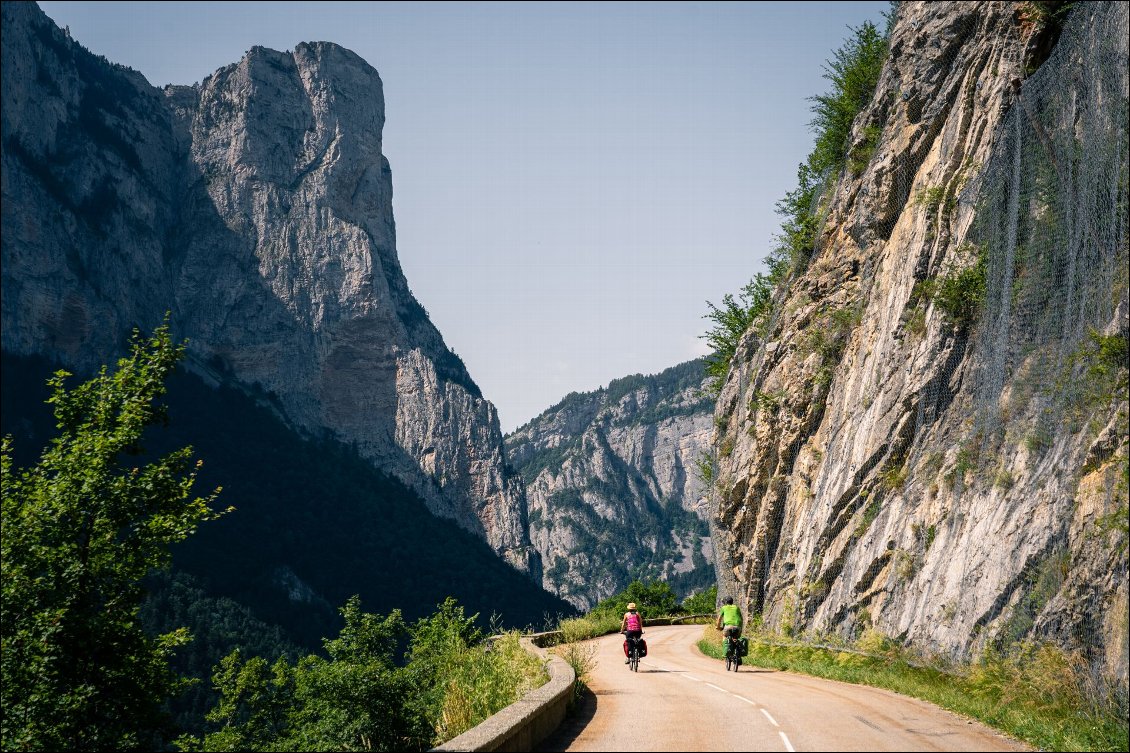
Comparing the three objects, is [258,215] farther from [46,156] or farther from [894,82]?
[894,82]

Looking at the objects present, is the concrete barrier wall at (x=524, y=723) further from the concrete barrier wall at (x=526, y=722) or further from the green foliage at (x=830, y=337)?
the green foliage at (x=830, y=337)

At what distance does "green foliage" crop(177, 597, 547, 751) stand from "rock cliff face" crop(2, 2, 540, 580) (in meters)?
117

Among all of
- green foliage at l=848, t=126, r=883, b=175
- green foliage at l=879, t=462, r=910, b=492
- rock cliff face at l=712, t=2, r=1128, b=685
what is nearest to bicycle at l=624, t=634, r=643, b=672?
rock cliff face at l=712, t=2, r=1128, b=685

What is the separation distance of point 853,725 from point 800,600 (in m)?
13.0

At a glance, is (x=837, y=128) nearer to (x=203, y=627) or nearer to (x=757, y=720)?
(x=757, y=720)

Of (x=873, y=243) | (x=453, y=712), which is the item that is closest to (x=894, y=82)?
(x=873, y=243)

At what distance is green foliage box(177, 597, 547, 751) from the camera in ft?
43.1

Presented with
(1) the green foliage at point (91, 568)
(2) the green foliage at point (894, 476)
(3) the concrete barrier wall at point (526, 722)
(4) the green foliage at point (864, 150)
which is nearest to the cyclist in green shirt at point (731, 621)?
(2) the green foliage at point (894, 476)

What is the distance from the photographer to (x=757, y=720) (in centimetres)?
1139

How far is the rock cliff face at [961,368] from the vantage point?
12.7 meters

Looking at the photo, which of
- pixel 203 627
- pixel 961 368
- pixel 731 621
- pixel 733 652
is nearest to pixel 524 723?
pixel 731 621

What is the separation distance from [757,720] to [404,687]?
546 inches

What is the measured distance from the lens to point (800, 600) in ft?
77.5

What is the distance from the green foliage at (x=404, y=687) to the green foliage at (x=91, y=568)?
2.73 m
